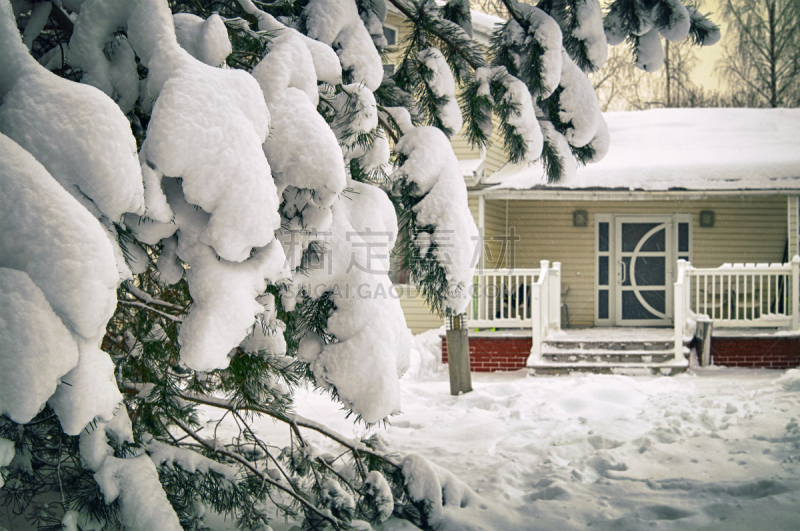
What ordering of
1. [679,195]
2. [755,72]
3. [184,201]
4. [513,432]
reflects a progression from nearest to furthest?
1. [184,201]
2. [513,432]
3. [679,195]
4. [755,72]

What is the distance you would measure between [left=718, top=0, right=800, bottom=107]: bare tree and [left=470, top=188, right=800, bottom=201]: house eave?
34.6 ft

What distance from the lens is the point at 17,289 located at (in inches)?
40.4

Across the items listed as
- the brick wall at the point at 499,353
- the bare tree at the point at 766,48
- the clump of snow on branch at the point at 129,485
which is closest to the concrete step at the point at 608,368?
the brick wall at the point at 499,353

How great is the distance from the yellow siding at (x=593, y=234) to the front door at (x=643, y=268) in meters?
0.28

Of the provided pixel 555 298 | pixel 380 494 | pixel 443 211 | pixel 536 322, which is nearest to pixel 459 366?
pixel 536 322

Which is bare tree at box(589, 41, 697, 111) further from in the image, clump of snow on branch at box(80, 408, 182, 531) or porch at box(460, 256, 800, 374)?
clump of snow on branch at box(80, 408, 182, 531)

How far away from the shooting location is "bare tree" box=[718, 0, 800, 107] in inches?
643

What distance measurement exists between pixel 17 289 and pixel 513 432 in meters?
4.56

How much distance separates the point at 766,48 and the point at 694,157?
10664 millimetres

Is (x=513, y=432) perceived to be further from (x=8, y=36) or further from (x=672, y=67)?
(x=672, y=67)

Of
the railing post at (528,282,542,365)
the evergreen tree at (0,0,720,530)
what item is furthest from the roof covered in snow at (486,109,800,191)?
the evergreen tree at (0,0,720,530)

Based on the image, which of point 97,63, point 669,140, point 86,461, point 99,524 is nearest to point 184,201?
point 97,63

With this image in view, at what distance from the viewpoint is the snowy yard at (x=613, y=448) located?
2.95 m

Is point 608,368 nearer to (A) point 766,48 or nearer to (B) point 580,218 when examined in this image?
(B) point 580,218
